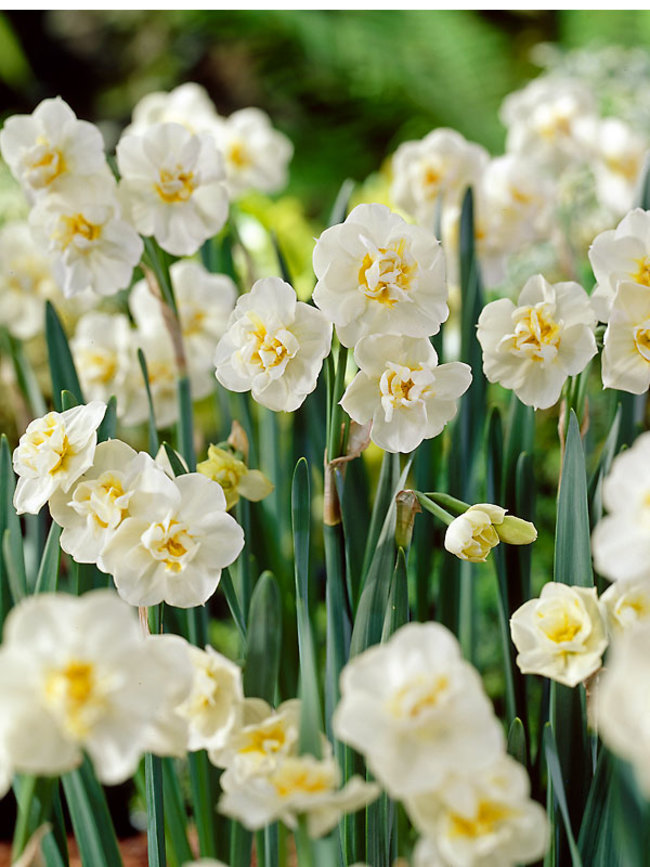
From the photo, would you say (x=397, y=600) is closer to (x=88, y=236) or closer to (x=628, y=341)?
(x=628, y=341)

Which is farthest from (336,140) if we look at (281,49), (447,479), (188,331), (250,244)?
(447,479)

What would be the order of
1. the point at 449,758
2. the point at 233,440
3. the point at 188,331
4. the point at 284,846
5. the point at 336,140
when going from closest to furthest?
the point at 449,758
the point at 284,846
the point at 233,440
the point at 188,331
the point at 336,140

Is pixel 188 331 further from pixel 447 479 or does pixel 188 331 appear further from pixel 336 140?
pixel 336 140

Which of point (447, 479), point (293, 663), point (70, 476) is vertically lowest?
point (293, 663)

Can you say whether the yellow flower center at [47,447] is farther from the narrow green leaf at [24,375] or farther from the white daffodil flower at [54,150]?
the narrow green leaf at [24,375]

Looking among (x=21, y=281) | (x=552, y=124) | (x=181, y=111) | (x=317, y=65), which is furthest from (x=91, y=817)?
(x=317, y=65)

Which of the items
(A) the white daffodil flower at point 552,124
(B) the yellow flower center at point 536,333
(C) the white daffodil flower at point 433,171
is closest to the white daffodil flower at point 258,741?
(B) the yellow flower center at point 536,333
